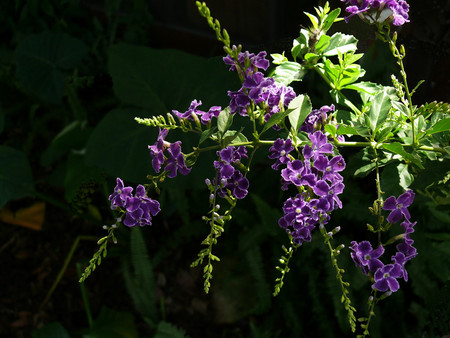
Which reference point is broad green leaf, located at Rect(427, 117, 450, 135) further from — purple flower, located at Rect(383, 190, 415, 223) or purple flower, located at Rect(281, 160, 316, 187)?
purple flower, located at Rect(281, 160, 316, 187)

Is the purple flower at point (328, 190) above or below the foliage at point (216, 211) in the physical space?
above

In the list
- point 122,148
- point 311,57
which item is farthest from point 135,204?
point 122,148

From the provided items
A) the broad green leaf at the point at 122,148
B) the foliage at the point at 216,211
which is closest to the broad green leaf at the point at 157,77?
the foliage at the point at 216,211

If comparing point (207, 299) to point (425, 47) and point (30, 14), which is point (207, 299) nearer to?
point (425, 47)

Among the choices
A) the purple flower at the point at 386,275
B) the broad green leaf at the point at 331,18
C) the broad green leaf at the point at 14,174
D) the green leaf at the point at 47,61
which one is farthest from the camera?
the green leaf at the point at 47,61

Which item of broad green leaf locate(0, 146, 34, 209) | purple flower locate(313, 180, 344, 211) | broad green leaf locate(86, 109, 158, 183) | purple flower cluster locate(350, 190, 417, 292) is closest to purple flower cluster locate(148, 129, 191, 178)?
purple flower locate(313, 180, 344, 211)

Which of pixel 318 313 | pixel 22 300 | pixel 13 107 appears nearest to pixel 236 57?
pixel 318 313

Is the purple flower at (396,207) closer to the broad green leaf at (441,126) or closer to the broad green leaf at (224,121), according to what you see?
the broad green leaf at (441,126)
